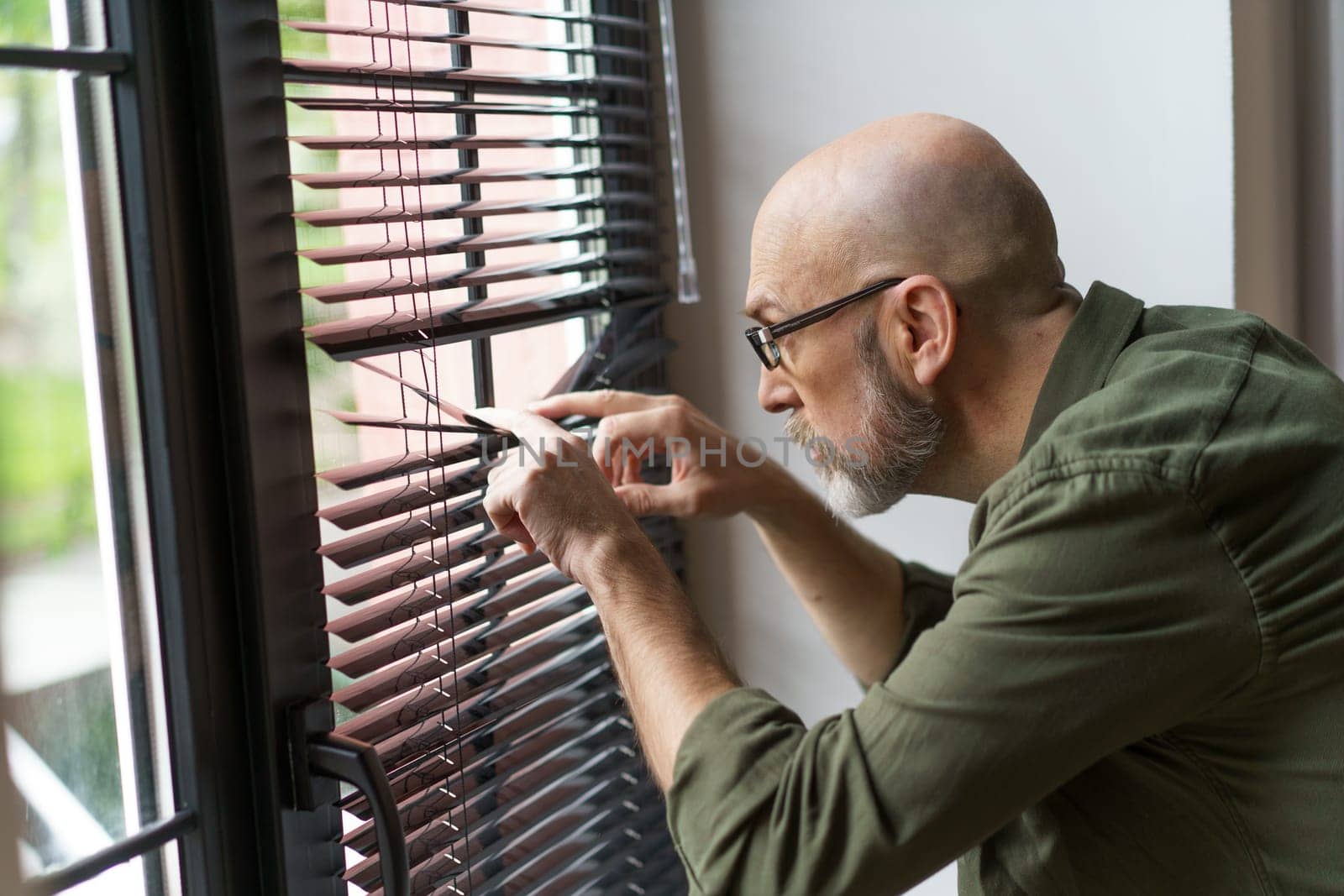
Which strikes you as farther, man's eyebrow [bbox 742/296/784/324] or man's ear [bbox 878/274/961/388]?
man's eyebrow [bbox 742/296/784/324]

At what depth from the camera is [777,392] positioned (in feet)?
4.73

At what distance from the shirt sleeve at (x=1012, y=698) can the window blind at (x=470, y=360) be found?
0.44 meters

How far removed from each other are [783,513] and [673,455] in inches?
6.8

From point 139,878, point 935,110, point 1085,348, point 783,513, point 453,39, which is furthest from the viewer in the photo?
point 935,110

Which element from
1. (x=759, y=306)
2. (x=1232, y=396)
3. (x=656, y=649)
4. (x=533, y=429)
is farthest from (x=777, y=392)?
(x=1232, y=396)

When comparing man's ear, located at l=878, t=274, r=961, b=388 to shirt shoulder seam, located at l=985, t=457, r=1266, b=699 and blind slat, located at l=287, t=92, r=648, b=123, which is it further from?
blind slat, located at l=287, t=92, r=648, b=123

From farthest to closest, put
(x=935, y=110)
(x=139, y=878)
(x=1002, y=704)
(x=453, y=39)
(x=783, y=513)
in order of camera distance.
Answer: (x=935, y=110), (x=783, y=513), (x=453, y=39), (x=139, y=878), (x=1002, y=704)

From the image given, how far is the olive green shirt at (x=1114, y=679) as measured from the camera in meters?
0.95

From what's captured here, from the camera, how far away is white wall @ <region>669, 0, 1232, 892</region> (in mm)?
1567

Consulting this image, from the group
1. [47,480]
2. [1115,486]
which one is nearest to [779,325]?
[1115,486]

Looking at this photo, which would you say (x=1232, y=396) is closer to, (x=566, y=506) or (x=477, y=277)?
(x=566, y=506)

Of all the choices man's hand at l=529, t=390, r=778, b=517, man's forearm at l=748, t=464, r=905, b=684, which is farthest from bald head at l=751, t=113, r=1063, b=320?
man's forearm at l=748, t=464, r=905, b=684

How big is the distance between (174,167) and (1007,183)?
82 cm

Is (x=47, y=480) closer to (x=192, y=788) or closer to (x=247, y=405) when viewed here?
(x=247, y=405)
